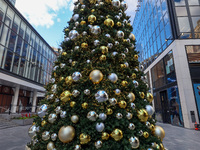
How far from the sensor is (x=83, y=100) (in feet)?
7.34

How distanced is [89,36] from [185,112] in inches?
453

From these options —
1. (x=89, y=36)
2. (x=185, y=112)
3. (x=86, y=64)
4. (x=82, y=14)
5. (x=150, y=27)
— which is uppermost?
(x=150, y=27)

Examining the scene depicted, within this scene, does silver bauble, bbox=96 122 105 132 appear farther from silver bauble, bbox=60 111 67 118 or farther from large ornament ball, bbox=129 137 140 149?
silver bauble, bbox=60 111 67 118

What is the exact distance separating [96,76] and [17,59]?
2032 cm

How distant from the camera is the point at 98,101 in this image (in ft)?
6.93

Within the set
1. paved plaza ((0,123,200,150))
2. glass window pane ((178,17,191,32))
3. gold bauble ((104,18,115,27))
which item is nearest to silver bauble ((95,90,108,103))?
gold bauble ((104,18,115,27))

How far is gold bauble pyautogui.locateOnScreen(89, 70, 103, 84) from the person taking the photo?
7.33 feet

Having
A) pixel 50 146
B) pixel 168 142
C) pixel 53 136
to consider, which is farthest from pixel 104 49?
pixel 168 142

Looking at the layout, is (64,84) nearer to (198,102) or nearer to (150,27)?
(198,102)

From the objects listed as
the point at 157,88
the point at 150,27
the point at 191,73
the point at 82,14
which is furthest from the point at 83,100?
the point at 150,27

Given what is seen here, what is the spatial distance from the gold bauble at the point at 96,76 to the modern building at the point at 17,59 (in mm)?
15465

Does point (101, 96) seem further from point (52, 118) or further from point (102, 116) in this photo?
point (52, 118)

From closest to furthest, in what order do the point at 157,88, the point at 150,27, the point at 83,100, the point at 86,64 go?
the point at 83,100
the point at 86,64
the point at 157,88
the point at 150,27

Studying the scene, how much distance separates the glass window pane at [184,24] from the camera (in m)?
12.0
